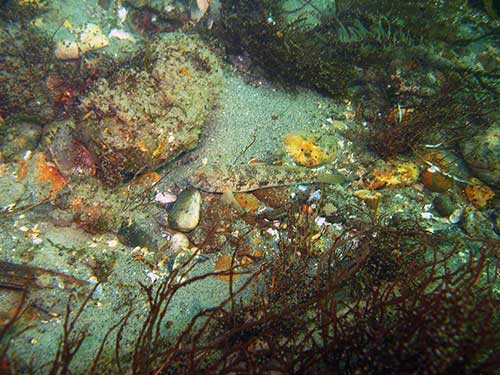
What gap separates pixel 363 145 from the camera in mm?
6172

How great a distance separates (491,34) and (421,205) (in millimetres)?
5795

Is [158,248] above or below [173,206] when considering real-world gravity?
below

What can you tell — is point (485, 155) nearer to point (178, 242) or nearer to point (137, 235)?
point (178, 242)

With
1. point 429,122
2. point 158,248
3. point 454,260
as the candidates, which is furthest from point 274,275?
point 429,122

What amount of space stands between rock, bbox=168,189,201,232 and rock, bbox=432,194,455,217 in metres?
4.25

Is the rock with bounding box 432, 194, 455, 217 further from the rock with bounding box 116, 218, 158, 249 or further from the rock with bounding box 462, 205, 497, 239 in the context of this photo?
the rock with bounding box 116, 218, 158, 249

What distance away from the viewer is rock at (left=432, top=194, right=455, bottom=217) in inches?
215

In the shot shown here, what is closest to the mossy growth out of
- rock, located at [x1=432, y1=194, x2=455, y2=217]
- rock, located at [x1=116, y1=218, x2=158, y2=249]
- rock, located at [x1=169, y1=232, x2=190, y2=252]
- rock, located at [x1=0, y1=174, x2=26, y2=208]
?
rock, located at [x1=432, y1=194, x2=455, y2=217]

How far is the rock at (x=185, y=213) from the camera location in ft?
15.8

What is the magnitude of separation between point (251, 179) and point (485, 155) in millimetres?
4464

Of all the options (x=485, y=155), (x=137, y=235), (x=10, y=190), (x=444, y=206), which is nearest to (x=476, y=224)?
(x=444, y=206)

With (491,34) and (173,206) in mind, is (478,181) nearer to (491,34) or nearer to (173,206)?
(491,34)

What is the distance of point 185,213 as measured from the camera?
484 centimetres

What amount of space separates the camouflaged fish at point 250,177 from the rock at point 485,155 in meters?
2.62
